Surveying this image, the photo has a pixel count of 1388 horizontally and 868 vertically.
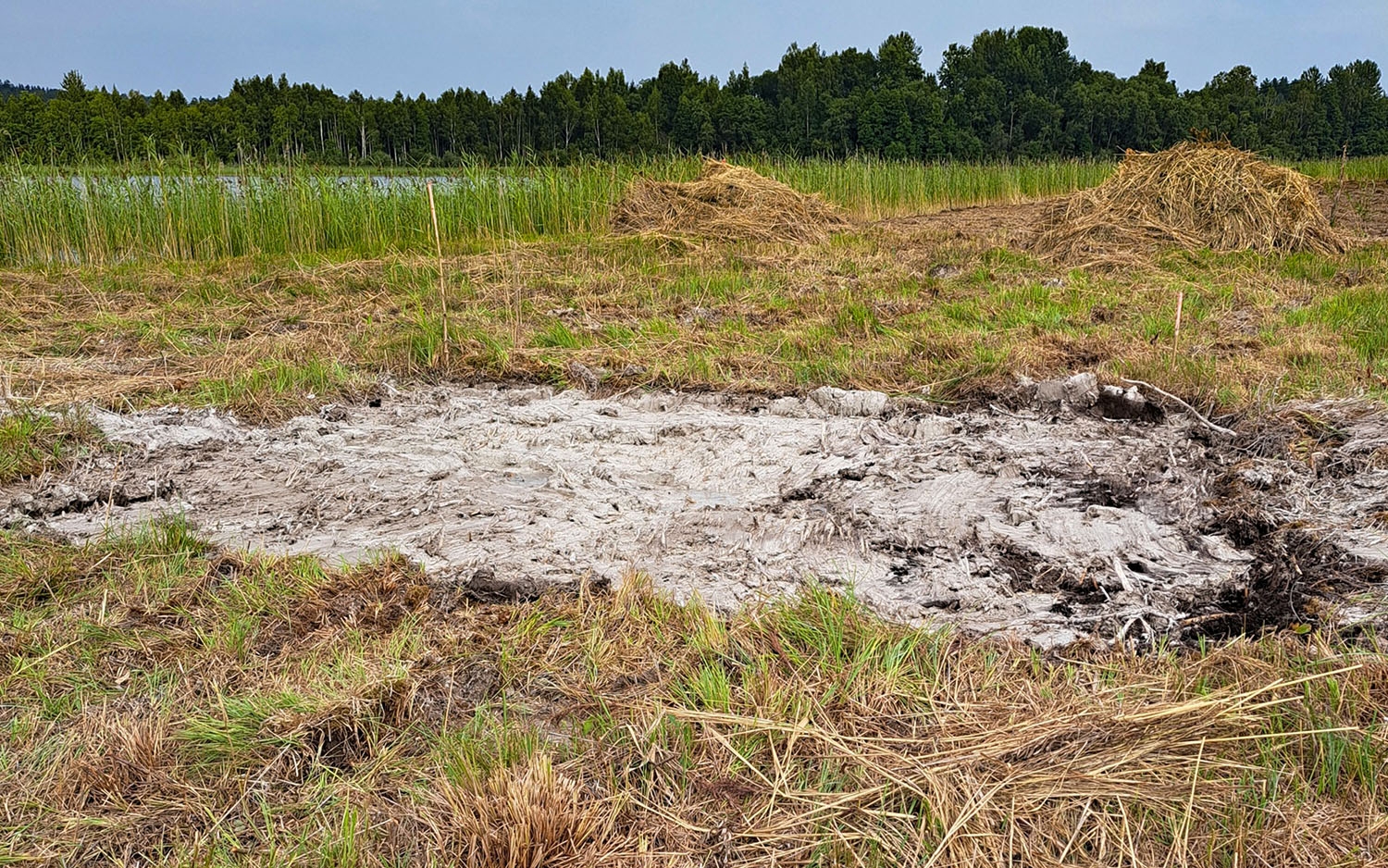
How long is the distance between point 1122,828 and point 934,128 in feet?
96.4

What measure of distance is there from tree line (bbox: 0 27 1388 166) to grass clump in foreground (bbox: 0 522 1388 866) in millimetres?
9817

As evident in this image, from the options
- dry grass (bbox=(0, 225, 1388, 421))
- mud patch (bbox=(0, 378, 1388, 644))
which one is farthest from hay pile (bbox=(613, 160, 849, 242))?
mud patch (bbox=(0, 378, 1388, 644))

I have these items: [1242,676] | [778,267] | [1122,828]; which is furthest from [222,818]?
[778,267]

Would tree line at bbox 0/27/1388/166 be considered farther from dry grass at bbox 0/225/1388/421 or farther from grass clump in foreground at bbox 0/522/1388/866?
grass clump in foreground at bbox 0/522/1388/866

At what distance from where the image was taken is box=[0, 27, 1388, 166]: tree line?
1570 centimetres

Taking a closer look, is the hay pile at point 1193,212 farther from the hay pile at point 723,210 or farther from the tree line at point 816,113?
the tree line at point 816,113

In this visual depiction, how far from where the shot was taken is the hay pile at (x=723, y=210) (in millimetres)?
9109

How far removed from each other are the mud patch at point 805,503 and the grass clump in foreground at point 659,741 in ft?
0.69

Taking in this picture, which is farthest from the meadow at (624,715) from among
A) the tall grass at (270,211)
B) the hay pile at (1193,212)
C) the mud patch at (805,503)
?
the tall grass at (270,211)

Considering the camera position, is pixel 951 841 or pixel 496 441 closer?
pixel 951 841

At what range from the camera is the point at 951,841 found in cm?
140

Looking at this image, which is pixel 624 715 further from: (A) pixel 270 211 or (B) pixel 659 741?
(A) pixel 270 211

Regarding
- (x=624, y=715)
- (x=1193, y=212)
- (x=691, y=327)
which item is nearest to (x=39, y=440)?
(x=624, y=715)

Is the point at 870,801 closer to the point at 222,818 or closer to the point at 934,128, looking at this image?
the point at 222,818
